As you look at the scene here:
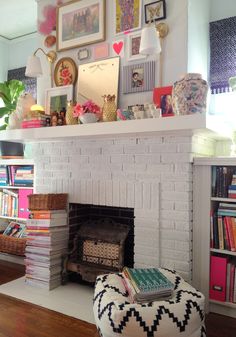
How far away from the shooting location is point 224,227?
2033 millimetres

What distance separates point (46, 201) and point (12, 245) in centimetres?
91

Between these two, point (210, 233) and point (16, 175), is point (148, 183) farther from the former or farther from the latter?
point (16, 175)

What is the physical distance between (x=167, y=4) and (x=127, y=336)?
2.17 meters

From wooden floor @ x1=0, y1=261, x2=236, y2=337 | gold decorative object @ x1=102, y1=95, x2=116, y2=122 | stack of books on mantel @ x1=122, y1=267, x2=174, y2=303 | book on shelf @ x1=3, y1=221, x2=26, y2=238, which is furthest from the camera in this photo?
book on shelf @ x1=3, y1=221, x2=26, y2=238

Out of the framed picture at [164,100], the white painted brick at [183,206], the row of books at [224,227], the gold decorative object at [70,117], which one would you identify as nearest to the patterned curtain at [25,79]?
the gold decorative object at [70,117]

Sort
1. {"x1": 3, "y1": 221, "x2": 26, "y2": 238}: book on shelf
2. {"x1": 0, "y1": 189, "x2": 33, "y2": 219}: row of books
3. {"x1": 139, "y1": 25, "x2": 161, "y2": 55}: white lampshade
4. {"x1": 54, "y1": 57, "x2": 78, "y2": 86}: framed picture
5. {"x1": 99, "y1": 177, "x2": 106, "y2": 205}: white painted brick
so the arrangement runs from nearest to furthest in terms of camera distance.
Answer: {"x1": 139, "y1": 25, "x2": 161, "y2": 55}: white lampshade → {"x1": 99, "y1": 177, "x2": 106, "y2": 205}: white painted brick → {"x1": 54, "y1": 57, "x2": 78, "y2": 86}: framed picture → {"x1": 0, "y1": 189, "x2": 33, "y2": 219}: row of books → {"x1": 3, "y1": 221, "x2": 26, "y2": 238}: book on shelf

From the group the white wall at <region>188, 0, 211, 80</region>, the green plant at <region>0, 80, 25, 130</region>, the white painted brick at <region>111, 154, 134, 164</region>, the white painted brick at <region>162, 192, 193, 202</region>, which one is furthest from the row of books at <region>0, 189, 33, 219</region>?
the white wall at <region>188, 0, 211, 80</region>

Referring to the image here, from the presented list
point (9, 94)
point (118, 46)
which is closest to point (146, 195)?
point (118, 46)

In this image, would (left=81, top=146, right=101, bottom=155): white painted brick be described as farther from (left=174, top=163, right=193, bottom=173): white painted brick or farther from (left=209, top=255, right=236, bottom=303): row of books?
(left=209, top=255, right=236, bottom=303): row of books

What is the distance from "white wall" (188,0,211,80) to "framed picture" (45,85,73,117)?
3.47 ft

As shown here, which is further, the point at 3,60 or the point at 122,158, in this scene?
the point at 3,60

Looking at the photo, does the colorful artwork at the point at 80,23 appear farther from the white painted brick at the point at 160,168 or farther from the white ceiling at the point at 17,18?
the white painted brick at the point at 160,168

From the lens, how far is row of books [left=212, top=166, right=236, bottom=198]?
2037mm

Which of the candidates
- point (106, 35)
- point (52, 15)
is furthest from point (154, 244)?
point (52, 15)
